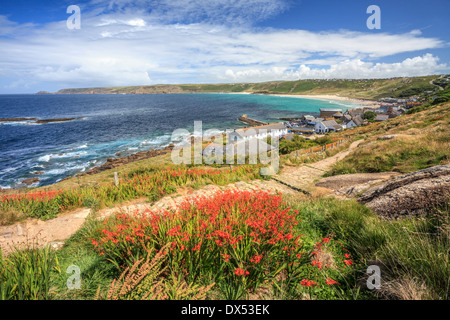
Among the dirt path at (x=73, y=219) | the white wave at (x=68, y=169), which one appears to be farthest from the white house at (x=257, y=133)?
the dirt path at (x=73, y=219)

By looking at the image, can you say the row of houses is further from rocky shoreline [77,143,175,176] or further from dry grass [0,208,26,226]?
dry grass [0,208,26,226]

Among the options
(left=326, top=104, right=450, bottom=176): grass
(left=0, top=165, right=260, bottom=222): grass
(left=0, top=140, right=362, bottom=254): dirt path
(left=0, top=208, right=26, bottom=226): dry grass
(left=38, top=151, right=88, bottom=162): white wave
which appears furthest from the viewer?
(left=38, top=151, right=88, bottom=162): white wave

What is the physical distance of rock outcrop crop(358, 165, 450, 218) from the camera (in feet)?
14.8

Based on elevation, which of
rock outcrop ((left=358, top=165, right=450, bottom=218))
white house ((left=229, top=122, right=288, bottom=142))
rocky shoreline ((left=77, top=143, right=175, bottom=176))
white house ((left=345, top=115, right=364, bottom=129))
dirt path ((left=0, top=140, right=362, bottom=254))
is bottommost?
rocky shoreline ((left=77, top=143, right=175, bottom=176))

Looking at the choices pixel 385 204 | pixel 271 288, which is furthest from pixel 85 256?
pixel 385 204

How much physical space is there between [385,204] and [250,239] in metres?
4.27

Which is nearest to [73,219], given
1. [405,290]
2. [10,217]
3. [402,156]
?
[10,217]

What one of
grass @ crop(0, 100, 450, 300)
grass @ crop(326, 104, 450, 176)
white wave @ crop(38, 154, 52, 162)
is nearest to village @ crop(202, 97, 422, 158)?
grass @ crop(326, 104, 450, 176)

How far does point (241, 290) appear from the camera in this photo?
2996 mm

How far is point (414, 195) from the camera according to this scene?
489 centimetres

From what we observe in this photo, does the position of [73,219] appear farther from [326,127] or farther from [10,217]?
[326,127]

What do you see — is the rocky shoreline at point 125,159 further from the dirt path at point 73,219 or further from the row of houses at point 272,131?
the dirt path at point 73,219
